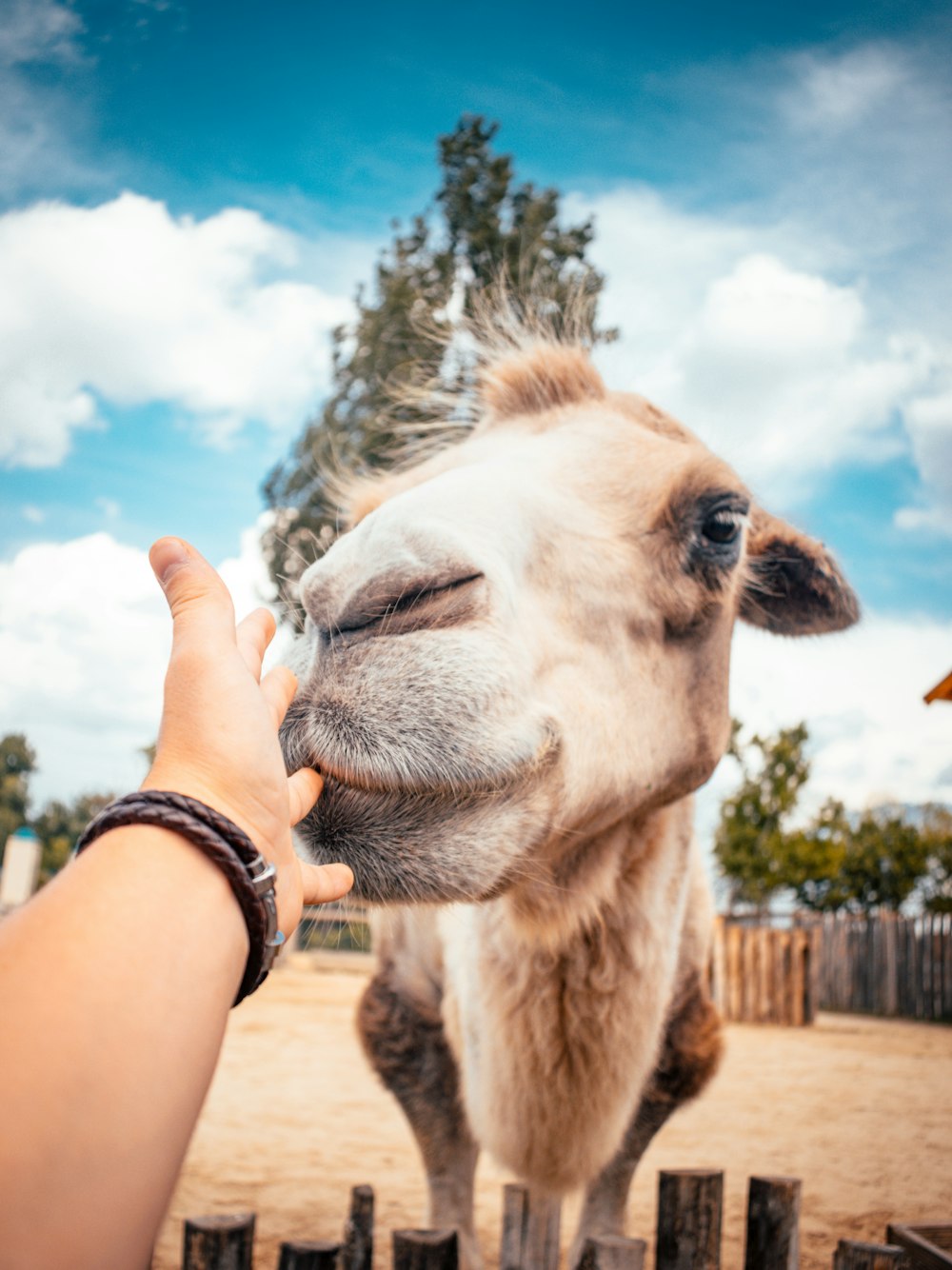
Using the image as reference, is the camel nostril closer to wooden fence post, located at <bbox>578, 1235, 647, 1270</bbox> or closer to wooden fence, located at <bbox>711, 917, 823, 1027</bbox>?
wooden fence post, located at <bbox>578, 1235, 647, 1270</bbox>

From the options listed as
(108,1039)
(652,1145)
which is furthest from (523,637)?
(652,1145)

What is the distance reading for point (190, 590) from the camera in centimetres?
116

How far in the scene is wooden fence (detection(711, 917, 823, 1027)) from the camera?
1811 centimetres

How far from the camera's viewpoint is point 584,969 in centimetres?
263

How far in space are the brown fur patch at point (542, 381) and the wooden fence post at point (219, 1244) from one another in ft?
8.03

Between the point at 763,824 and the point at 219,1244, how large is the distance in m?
22.5

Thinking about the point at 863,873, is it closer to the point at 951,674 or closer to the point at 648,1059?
the point at 951,674

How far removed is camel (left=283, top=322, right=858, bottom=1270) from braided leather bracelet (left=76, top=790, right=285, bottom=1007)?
0.64m

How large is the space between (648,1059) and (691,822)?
700mm

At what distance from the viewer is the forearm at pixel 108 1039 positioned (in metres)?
0.65

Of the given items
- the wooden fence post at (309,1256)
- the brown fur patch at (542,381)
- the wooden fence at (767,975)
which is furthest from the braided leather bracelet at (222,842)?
the wooden fence at (767,975)

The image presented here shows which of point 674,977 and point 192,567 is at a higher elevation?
point 192,567

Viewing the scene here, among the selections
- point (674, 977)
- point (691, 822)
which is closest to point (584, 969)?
point (691, 822)

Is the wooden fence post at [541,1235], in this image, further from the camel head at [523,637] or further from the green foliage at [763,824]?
the green foliage at [763,824]
